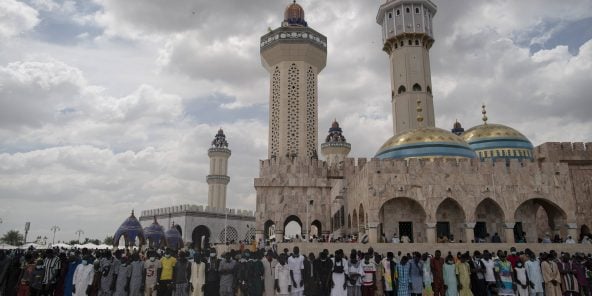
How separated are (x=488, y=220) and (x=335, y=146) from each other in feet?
135

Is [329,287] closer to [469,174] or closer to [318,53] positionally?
[469,174]

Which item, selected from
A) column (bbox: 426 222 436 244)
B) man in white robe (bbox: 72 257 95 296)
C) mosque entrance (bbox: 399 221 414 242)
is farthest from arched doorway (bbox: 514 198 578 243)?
man in white robe (bbox: 72 257 95 296)

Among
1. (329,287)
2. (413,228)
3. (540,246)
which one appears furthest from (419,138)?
(329,287)

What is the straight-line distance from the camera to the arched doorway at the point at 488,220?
22.0m

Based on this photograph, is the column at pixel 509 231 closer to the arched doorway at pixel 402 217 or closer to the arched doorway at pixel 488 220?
the arched doorway at pixel 488 220

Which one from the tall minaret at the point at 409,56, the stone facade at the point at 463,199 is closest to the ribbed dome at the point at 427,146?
the stone facade at the point at 463,199

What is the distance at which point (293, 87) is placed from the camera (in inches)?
1313

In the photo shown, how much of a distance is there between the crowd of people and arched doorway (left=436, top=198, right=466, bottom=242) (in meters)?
11.0

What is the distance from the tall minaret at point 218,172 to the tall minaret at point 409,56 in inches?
1022

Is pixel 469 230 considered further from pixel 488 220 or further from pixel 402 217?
pixel 402 217

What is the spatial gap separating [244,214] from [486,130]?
27549mm

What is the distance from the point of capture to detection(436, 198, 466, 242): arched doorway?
21641mm

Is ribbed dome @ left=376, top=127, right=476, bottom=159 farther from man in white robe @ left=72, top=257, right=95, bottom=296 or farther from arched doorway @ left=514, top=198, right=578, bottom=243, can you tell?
man in white robe @ left=72, top=257, right=95, bottom=296

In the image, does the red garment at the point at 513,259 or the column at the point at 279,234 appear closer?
the red garment at the point at 513,259
